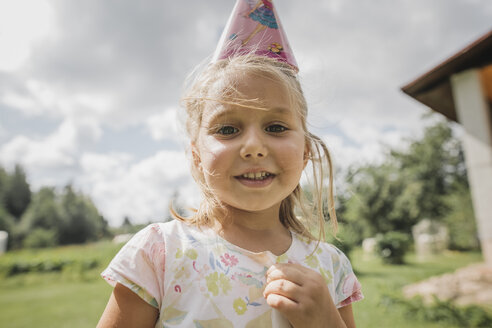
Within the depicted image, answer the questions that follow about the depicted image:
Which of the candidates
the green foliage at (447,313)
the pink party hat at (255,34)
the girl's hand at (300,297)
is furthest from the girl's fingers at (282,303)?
the green foliage at (447,313)

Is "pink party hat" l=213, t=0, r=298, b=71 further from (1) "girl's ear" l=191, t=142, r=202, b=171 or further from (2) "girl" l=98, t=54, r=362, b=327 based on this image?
(1) "girl's ear" l=191, t=142, r=202, b=171

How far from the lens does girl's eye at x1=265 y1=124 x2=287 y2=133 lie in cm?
133

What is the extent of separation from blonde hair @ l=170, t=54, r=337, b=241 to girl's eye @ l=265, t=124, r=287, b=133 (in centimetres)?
11

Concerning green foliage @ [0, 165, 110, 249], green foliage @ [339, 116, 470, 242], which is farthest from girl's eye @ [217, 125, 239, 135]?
green foliage @ [0, 165, 110, 249]

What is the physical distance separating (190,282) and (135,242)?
25 cm

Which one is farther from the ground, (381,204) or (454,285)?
(454,285)

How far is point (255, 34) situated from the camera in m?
1.59

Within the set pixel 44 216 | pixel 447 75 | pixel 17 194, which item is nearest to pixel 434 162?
pixel 447 75

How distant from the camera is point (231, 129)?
51.1 inches

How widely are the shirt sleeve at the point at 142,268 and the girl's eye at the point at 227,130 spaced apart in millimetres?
478

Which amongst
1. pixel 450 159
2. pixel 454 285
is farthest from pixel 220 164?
pixel 450 159

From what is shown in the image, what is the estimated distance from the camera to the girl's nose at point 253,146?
120cm

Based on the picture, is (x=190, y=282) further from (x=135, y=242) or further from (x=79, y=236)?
(x=79, y=236)

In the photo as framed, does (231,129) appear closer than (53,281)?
Yes
